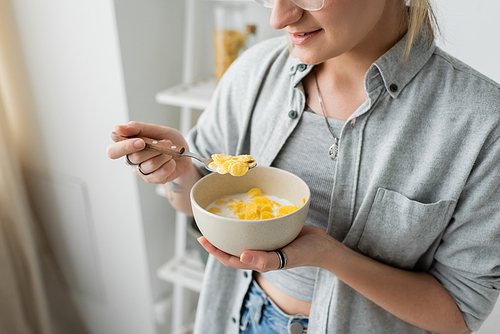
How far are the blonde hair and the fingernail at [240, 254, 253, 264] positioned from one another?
0.47 meters

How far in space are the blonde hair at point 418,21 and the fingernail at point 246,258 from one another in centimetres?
47

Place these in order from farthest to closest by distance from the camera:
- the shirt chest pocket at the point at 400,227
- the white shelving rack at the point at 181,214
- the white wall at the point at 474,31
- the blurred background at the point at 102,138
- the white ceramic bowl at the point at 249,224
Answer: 1. the white shelving rack at the point at 181,214
2. the blurred background at the point at 102,138
3. the white wall at the point at 474,31
4. the shirt chest pocket at the point at 400,227
5. the white ceramic bowl at the point at 249,224

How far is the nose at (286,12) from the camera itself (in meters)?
0.65

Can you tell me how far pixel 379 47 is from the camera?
0.76m

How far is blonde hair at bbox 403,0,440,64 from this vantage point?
706 millimetres

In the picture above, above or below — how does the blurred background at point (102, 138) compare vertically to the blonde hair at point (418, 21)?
below

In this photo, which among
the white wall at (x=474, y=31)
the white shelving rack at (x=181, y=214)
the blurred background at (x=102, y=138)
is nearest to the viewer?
the white wall at (x=474, y=31)

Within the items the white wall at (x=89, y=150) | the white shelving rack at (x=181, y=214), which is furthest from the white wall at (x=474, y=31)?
the white wall at (x=89, y=150)

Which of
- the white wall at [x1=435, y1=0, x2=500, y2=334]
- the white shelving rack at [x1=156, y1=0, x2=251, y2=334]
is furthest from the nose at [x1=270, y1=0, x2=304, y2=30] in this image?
the white shelving rack at [x1=156, y1=0, x2=251, y2=334]

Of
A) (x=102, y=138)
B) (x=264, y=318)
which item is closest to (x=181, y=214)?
(x=102, y=138)

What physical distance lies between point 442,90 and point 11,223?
1.56 meters

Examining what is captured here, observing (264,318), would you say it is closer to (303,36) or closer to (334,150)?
(334,150)

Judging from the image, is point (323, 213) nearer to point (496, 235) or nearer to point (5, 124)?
point (496, 235)

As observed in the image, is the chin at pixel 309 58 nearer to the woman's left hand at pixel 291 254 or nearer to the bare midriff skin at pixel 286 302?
the woman's left hand at pixel 291 254
